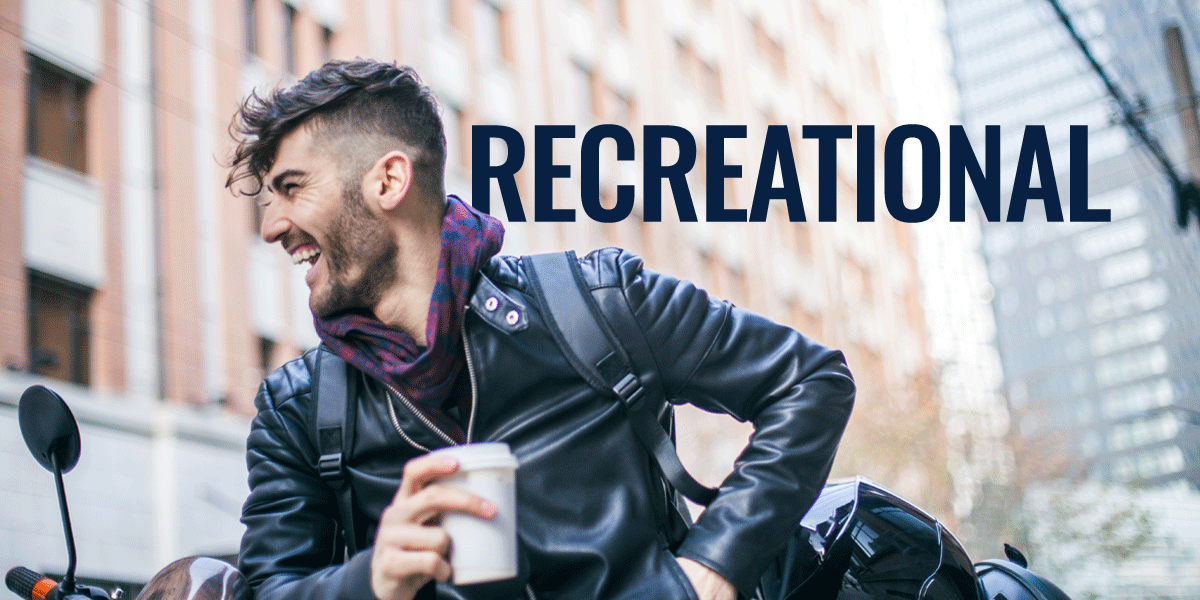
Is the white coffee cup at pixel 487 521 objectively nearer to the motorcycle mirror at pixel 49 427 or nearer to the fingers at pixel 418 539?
the fingers at pixel 418 539

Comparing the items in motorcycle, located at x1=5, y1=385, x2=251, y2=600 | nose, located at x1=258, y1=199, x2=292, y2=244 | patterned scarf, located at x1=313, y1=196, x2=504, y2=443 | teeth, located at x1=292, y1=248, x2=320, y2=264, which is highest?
nose, located at x1=258, y1=199, x2=292, y2=244

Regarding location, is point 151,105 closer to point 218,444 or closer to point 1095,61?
point 218,444

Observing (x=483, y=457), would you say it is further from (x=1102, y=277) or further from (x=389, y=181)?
(x=1102, y=277)

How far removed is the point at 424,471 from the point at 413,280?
80 cm

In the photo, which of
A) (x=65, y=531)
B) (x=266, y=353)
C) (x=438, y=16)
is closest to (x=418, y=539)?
(x=65, y=531)

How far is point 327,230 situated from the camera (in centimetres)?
207

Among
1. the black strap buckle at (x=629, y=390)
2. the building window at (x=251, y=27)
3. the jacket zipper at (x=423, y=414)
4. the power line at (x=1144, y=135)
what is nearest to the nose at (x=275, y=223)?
the jacket zipper at (x=423, y=414)

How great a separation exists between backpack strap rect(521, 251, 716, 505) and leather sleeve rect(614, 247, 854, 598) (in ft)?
0.13

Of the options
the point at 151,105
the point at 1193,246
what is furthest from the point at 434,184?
the point at 151,105

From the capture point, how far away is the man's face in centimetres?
208

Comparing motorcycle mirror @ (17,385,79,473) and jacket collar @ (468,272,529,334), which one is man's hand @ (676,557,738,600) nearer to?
jacket collar @ (468,272,529,334)

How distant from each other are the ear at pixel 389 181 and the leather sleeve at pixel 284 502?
30cm

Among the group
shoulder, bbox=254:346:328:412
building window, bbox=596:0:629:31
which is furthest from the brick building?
shoulder, bbox=254:346:328:412

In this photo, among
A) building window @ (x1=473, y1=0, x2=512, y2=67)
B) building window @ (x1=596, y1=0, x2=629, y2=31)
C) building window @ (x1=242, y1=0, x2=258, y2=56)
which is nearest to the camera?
building window @ (x1=242, y1=0, x2=258, y2=56)
